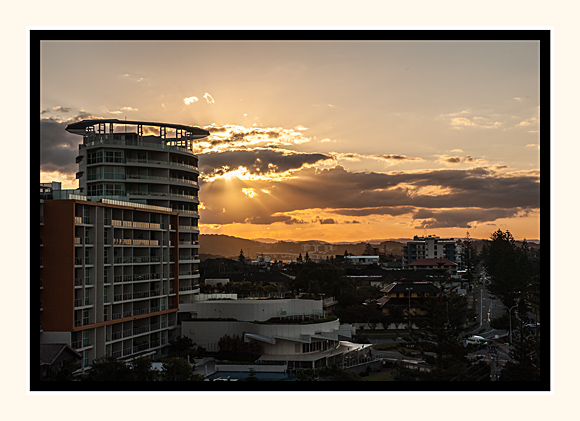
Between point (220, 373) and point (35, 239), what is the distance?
13571mm

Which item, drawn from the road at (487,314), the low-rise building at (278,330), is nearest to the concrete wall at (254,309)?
the low-rise building at (278,330)

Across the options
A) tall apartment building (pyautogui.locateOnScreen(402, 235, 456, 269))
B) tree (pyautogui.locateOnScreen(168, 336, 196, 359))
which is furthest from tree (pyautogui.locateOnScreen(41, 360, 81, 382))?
tall apartment building (pyautogui.locateOnScreen(402, 235, 456, 269))

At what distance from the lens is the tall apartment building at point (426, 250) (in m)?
97.0

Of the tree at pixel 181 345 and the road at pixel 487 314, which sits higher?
the tree at pixel 181 345

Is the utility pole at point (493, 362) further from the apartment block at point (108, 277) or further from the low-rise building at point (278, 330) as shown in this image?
the apartment block at point (108, 277)

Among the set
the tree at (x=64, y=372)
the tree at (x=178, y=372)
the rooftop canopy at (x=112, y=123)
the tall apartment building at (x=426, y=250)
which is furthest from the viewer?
the tall apartment building at (x=426, y=250)

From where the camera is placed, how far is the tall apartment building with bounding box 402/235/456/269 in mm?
97000

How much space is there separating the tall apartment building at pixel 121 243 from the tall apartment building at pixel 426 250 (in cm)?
6619

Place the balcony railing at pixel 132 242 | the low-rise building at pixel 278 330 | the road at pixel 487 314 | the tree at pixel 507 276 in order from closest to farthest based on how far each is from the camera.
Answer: the balcony railing at pixel 132 242 < the low-rise building at pixel 278 330 < the road at pixel 487 314 < the tree at pixel 507 276

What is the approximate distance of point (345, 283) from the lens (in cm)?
4741

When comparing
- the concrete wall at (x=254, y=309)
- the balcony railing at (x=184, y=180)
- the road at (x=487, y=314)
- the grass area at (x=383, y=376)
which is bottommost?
the road at (x=487, y=314)

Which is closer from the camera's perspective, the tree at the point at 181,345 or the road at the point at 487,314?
the tree at the point at 181,345

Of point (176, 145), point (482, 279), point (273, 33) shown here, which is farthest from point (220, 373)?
point (482, 279)

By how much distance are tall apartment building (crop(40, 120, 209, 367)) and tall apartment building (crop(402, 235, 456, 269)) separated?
66193 millimetres
